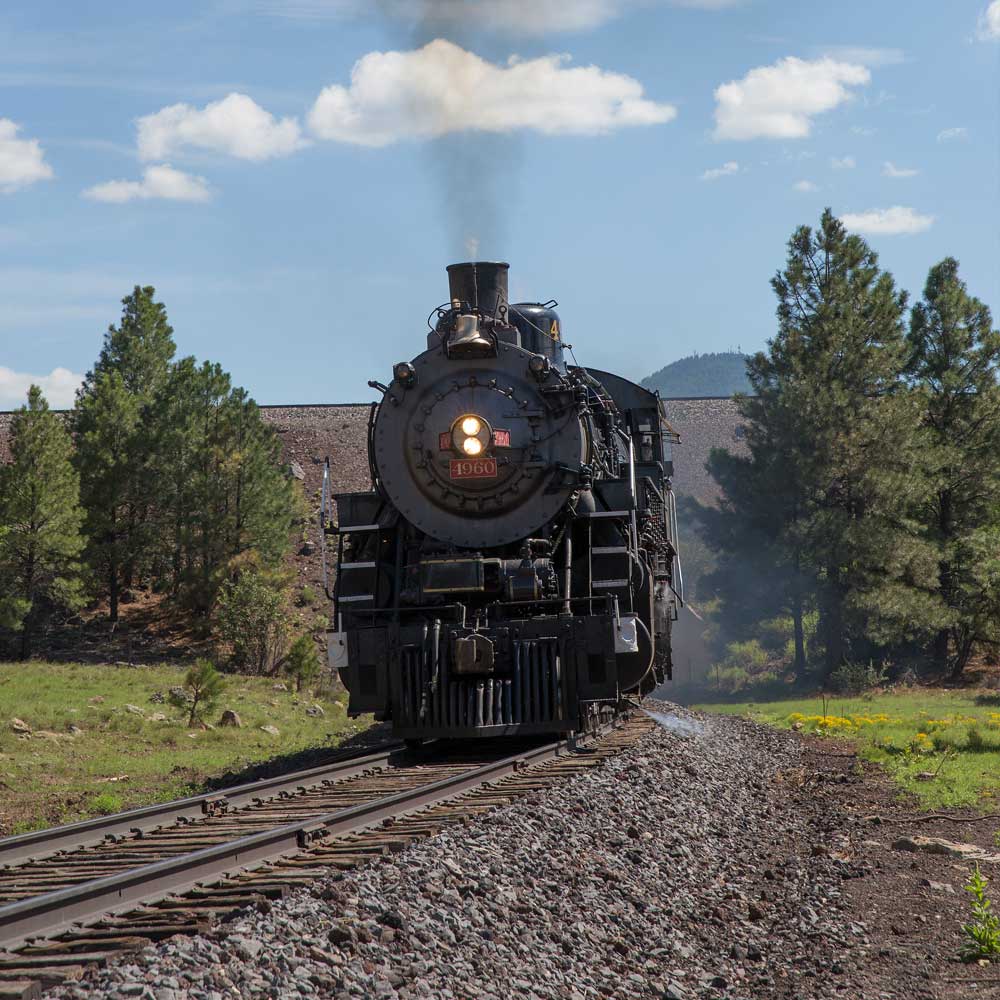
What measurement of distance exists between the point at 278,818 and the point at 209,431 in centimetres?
3510

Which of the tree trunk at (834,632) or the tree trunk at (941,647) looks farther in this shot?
the tree trunk at (941,647)

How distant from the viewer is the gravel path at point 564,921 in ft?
15.6

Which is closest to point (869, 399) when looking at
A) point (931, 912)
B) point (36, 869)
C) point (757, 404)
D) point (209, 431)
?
point (757, 404)

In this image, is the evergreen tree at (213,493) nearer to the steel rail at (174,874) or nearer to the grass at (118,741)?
the grass at (118,741)

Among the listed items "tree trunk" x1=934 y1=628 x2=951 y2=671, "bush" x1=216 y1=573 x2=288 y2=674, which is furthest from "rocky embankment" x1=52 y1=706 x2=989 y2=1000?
"tree trunk" x1=934 y1=628 x2=951 y2=671

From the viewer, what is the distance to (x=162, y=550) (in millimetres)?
→ 42031

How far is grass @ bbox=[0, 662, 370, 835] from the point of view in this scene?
12586 mm

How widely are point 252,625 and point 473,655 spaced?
84.3ft

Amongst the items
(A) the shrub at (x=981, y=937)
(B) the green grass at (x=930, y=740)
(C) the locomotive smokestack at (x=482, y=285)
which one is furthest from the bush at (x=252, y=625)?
(A) the shrub at (x=981, y=937)

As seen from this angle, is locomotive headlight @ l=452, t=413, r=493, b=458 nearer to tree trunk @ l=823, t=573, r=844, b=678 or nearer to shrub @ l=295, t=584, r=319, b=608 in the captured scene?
tree trunk @ l=823, t=573, r=844, b=678

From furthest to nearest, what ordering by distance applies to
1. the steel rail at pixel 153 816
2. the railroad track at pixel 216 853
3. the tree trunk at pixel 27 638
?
the tree trunk at pixel 27 638 → the steel rail at pixel 153 816 → the railroad track at pixel 216 853

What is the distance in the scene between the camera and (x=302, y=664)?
31.6 metres

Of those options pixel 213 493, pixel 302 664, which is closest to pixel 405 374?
pixel 302 664

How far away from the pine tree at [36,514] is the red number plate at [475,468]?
87.3 ft
